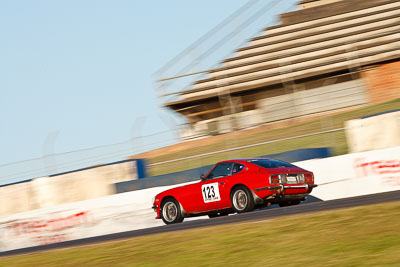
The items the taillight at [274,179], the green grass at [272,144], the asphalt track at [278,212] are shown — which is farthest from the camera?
the green grass at [272,144]

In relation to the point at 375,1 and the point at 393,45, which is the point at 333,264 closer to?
the point at 393,45

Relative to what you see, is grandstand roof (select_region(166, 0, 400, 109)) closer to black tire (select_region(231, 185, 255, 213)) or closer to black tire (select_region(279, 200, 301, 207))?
black tire (select_region(279, 200, 301, 207))

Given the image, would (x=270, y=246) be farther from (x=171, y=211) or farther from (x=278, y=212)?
(x=171, y=211)

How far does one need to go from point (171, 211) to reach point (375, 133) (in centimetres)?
493

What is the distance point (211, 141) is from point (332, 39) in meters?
10.5

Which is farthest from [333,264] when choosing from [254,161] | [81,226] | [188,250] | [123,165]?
[123,165]

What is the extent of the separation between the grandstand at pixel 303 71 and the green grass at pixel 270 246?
14.0 meters

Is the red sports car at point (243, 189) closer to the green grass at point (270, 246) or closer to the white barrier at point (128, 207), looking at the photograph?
the white barrier at point (128, 207)

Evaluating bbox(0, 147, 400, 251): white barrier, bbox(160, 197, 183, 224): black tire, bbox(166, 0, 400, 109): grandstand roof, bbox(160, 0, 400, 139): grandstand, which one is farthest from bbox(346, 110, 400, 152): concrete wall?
bbox(166, 0, 400, 109): grandstand roof

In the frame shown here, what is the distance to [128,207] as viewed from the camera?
16.1 metres

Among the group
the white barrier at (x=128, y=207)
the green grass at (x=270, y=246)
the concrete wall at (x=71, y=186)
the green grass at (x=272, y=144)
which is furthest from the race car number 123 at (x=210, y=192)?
the concrete wall at (x=71, y=186)

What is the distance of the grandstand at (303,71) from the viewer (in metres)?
24.2

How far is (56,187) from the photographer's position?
60.5 ft

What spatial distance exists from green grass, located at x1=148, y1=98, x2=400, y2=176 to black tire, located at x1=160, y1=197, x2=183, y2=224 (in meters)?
3.72
